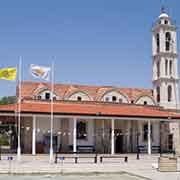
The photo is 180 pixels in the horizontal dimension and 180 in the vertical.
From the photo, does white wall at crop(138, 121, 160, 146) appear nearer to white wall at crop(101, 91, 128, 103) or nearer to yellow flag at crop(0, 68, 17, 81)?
white wall at crop(101, 91, 128, 103)

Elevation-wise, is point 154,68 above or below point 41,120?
above

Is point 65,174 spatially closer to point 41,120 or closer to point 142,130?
point 41,120

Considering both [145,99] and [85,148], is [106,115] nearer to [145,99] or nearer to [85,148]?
[85,148]

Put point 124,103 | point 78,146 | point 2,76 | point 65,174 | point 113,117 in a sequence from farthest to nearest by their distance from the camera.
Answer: point 124,103 < point 78,146 < point 113,117 < point 2,76 < point 65,174

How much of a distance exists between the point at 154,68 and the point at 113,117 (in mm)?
19554

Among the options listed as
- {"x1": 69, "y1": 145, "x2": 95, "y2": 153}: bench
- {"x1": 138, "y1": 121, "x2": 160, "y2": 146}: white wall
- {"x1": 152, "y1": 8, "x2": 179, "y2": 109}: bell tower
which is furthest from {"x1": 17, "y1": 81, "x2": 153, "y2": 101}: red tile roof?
{"x1": 69, "y1": 145, "x2": 95, "y2": 153}: bench

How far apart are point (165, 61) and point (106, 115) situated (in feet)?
62.7

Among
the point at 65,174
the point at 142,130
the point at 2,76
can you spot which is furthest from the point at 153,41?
the point at 65,174

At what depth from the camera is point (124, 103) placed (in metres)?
51.6

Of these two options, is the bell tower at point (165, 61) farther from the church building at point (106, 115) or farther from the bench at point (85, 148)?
the bench at point (85, 148)

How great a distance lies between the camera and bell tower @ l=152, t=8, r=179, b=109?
5250 centimetres

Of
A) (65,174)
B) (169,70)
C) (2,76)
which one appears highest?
(169,70)

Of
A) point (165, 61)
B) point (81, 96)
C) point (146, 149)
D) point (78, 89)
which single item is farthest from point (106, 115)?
point (165, 61)

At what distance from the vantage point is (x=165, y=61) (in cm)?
5269
